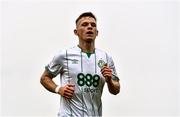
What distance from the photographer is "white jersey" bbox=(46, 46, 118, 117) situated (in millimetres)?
6512

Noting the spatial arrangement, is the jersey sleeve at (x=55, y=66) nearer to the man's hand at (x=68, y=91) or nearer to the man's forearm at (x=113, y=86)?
the man's hand at (x=68, y=91)

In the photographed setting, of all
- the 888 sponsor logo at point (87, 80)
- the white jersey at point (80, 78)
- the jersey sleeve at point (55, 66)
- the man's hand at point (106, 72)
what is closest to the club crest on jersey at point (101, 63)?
the white jersey at point (80, 78)

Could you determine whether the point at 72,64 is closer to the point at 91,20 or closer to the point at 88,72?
the point at 88,72

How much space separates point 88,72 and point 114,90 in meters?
0.49

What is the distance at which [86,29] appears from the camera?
21.9 ft

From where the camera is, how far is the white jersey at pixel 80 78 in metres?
6.51

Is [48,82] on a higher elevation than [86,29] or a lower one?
lower

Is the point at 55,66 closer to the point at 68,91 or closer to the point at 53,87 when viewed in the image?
the point at 53,87

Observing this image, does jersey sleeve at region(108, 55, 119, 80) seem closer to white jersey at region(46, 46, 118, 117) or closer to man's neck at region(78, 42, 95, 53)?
white jersey at region(46, 46, 118, 117)

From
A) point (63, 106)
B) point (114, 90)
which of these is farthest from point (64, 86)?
point (114, 90)

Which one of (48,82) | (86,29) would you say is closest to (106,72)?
(86,29)

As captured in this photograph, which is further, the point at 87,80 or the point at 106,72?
the point at 87,80

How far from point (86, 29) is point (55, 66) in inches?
28.7

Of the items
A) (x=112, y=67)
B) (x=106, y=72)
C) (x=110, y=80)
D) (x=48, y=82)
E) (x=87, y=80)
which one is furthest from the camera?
(x=112, y=67)
